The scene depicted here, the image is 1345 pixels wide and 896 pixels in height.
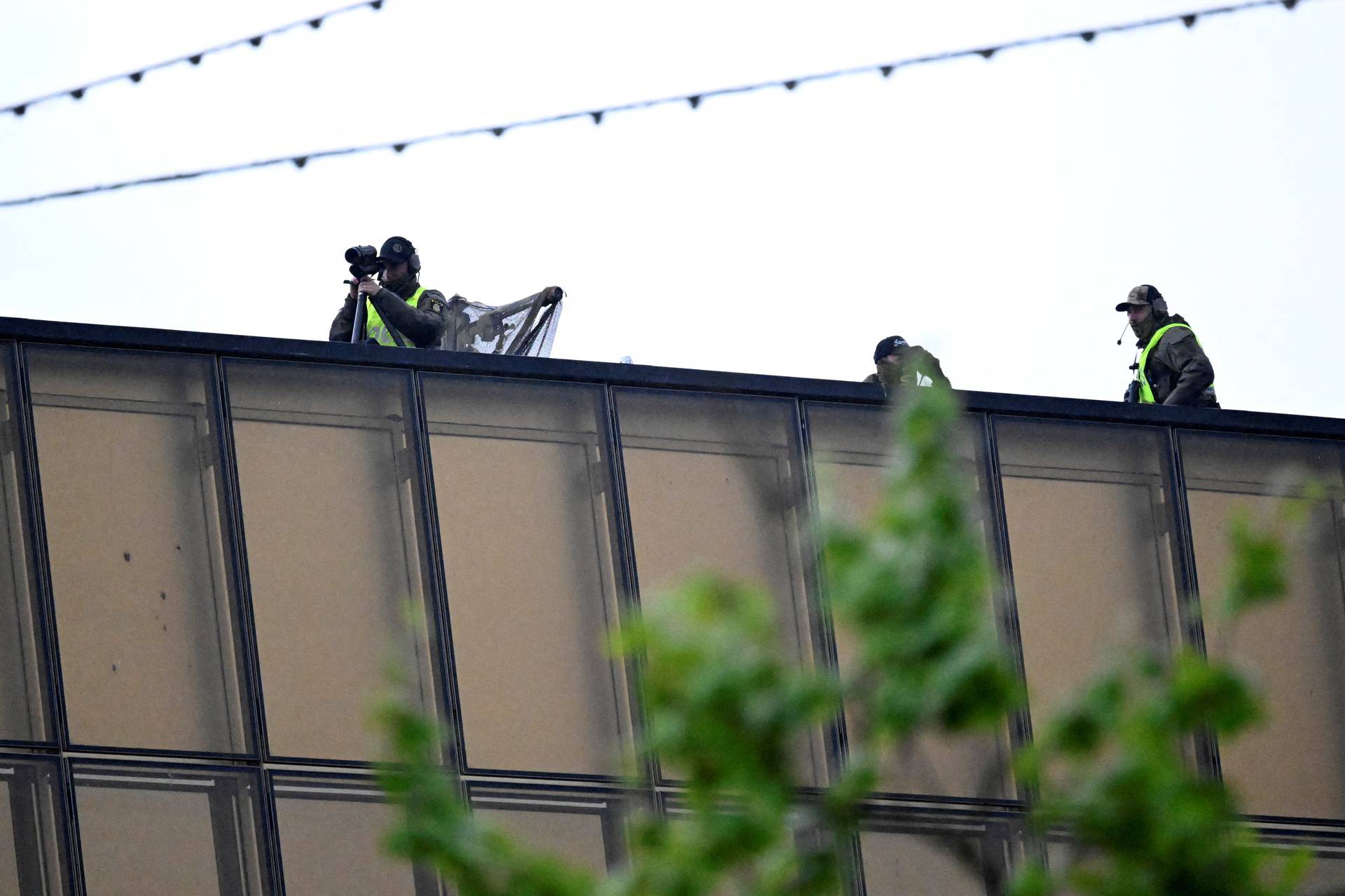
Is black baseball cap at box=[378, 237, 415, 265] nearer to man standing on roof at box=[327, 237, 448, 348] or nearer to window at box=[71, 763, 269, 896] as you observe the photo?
man standing on roof at box=[327, 237, 448, 348]

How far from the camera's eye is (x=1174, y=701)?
3.91 m

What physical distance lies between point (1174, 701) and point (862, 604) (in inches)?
21.5

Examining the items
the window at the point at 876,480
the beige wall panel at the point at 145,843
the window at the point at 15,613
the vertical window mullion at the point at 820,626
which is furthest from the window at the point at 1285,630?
the window at the point at 15,613

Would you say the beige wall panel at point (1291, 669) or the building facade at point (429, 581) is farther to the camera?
the beige wall panel at point (1291, 669)

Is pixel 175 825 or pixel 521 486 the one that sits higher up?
pixel 521 486

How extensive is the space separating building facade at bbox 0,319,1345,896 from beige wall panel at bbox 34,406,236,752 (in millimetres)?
16

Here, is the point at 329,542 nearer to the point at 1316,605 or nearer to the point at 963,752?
the point at 963,752

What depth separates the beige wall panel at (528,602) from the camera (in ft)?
44.1

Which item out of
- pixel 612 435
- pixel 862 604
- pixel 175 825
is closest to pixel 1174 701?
pixel 862 604

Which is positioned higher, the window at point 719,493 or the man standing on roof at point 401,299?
the man standing on roof at point 401,299

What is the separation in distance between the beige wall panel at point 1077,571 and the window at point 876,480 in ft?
1.28

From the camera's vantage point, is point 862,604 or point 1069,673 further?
point 1069,673

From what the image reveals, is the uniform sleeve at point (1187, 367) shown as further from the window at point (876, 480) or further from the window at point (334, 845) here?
the window at point (334, 845)

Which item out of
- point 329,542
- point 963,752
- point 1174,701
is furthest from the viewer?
point 963,752
